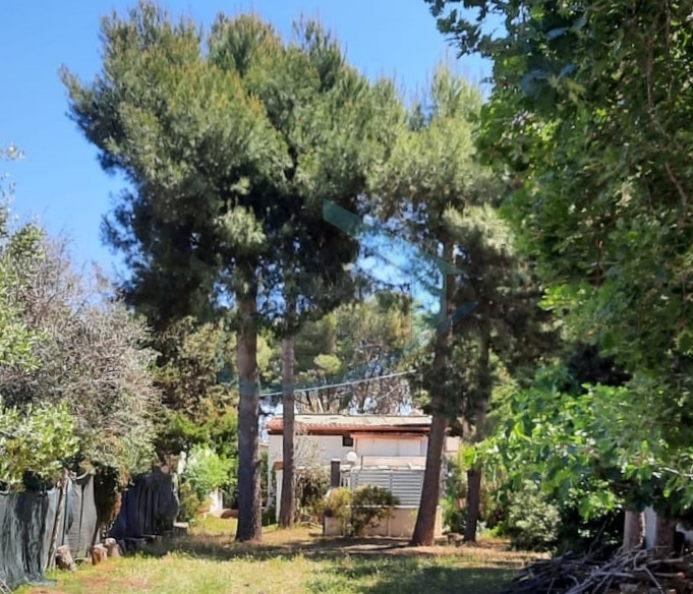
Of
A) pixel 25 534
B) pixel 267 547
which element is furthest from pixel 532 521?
pixel 25 534

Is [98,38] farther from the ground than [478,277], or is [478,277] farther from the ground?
[98,38]

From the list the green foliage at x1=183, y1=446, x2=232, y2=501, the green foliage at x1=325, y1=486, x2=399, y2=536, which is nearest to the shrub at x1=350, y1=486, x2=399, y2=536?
the green foliage at x1=325, y1=486, x2=399, y2=536

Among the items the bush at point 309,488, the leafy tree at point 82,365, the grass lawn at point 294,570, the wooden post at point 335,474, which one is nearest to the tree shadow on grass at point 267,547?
the grass lawn at point 294,570

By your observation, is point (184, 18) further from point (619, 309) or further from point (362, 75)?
point (619, 309)

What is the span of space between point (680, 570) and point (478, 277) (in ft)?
22.0

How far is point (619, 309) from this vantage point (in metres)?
2.19

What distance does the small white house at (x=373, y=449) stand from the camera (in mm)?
16000

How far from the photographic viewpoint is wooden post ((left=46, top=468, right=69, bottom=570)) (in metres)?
8.81

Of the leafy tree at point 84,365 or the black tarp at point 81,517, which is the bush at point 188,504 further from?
the leafy tree at point 84,365

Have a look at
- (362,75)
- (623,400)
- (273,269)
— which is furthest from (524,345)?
(623,400)

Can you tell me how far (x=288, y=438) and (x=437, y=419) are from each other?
3.67 meters

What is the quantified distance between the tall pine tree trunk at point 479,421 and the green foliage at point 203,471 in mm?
5954

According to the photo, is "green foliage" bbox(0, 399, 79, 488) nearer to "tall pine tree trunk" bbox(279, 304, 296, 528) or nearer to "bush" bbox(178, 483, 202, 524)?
"tall pine tree trunk" bbox(279, 304, 296, 528)

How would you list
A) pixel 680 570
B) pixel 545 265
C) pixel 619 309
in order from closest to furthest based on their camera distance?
pixel 619 309
pixel 545 265
pixel 680 570
